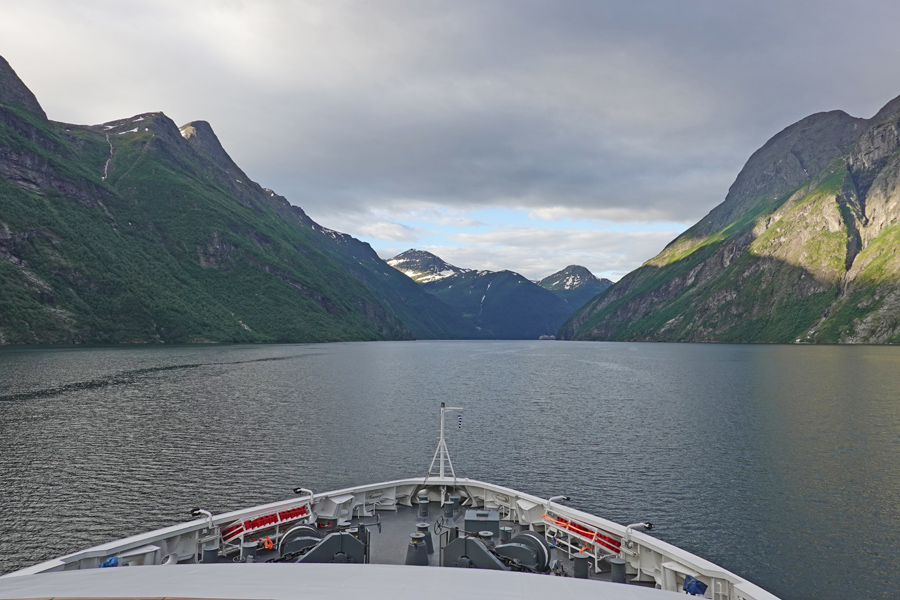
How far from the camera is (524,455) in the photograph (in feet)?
220

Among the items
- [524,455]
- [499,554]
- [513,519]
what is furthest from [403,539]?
[524,455]

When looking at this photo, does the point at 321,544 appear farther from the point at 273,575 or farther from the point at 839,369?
the point at 839,369

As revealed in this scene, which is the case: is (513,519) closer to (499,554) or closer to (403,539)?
(403,539)

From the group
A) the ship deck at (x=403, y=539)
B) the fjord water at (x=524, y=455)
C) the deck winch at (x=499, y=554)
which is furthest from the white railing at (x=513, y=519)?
the fjord water at (x=524, y=455)

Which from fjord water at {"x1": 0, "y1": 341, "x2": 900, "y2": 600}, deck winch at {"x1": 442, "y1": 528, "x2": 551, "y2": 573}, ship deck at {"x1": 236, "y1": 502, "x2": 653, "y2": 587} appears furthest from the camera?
fjord water at {"x1": 0, "y1": 341, "x2": 900, "y2": 600}

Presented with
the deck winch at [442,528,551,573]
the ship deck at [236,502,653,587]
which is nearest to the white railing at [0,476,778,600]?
the ship deck at [236,502,653,587]

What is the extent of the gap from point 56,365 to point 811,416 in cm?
19122

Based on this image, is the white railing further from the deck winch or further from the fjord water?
the fjord water

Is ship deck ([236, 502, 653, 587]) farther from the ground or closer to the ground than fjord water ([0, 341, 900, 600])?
farther from the ground

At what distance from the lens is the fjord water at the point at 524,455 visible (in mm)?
40906

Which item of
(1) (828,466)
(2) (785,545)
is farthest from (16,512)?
(1) (828,466)

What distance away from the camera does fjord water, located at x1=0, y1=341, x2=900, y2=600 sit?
134 ft

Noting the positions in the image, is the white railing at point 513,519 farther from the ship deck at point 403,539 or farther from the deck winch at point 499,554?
the deck winch at point 499,554

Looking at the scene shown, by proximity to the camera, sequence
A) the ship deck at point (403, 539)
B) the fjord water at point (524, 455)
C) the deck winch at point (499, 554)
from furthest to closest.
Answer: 1. the fjord water at point (524, 455)
2. the ship deck at point (403, 539)
3. the deck winch at point (499, 554)
